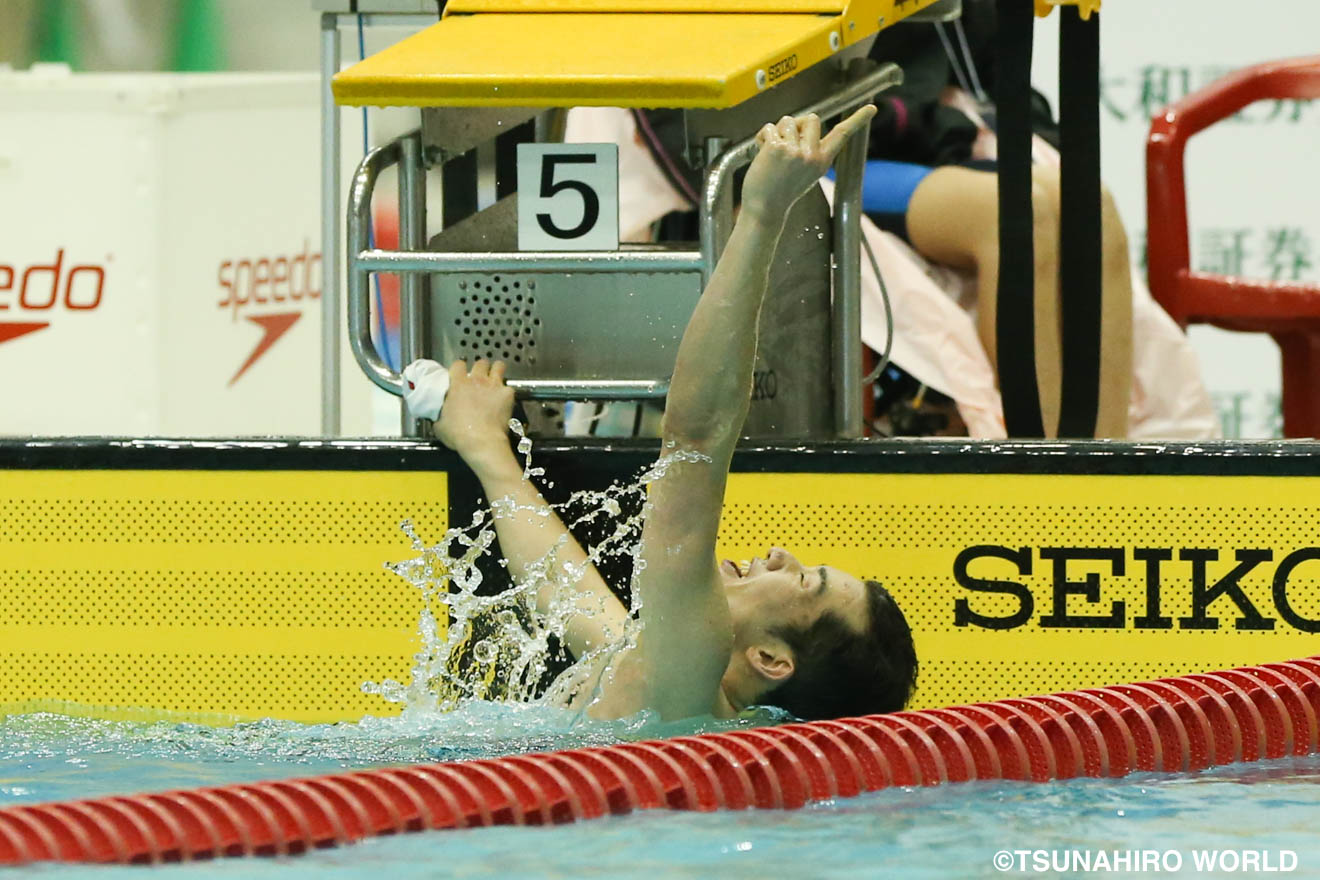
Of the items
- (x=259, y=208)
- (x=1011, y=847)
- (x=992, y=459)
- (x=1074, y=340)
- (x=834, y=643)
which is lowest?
(x=1011, y=847)

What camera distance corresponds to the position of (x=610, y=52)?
110 inches

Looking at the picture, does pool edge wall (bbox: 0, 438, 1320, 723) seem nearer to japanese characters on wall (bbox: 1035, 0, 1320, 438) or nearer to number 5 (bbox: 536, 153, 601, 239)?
number 5 (bbox: 536, 153, 601, 239)

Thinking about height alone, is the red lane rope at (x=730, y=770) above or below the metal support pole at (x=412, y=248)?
below

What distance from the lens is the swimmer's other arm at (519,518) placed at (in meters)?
2.91

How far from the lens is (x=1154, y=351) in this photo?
4.22m

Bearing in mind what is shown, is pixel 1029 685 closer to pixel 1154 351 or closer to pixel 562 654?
pixel 562 654

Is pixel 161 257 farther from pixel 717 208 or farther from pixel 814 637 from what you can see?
pixel 814 637

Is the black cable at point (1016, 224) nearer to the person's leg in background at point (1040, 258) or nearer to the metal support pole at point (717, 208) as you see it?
the person's leg in background at point (1040, 258)

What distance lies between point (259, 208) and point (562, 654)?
7.81 ft

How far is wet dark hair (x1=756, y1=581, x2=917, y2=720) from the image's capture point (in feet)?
9.09

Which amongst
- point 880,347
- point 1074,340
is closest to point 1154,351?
point 880,347

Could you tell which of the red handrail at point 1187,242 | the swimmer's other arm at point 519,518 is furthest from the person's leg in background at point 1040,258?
the swimmer's other arm at point 519,518

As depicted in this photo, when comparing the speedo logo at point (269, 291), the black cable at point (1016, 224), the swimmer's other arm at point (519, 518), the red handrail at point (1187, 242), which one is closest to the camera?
the swimmer's other arm at point (519, 518)

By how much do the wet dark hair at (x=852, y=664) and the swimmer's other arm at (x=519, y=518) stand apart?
0.94 feet
